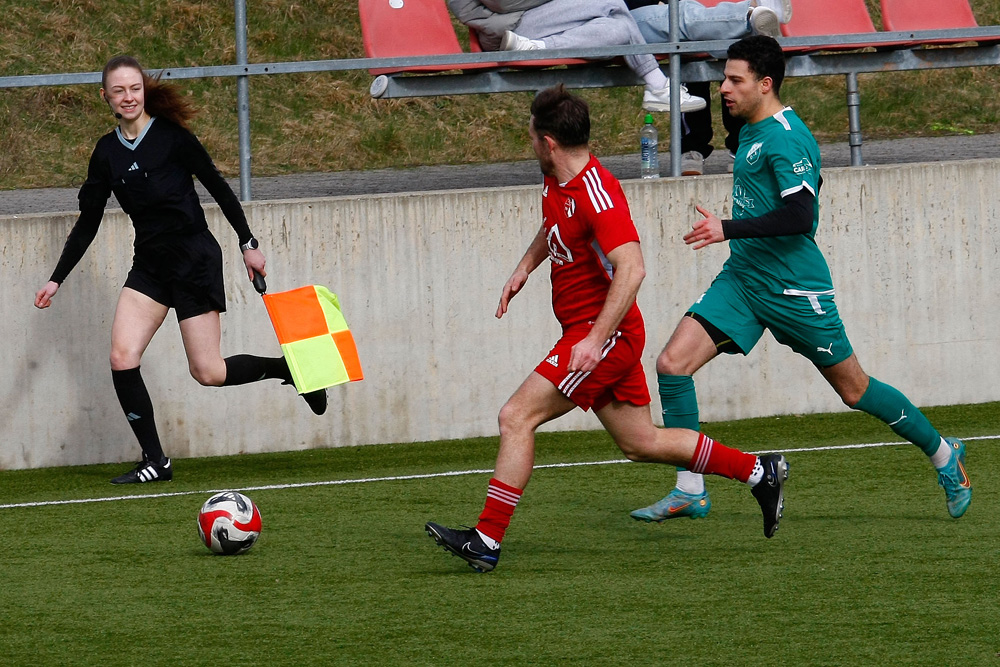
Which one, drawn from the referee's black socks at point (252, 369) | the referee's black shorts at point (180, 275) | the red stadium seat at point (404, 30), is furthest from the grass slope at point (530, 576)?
the red stadium seat at point (404, 30)

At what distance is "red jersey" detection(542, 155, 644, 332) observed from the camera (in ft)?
16.9

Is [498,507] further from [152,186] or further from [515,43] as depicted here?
[515,43]

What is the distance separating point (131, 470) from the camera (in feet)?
25.8

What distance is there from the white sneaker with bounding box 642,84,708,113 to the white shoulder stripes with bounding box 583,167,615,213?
4.04 m

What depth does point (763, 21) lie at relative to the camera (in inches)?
364

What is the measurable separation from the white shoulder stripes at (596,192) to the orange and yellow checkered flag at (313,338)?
2491mm

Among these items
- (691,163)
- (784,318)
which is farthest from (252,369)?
(691,163)

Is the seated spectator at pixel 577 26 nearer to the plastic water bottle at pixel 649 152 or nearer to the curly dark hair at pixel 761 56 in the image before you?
the plastic water bottle at pixel 649 152

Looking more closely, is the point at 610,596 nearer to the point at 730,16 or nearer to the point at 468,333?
the point at 468,333

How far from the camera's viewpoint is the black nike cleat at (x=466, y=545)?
5266mm

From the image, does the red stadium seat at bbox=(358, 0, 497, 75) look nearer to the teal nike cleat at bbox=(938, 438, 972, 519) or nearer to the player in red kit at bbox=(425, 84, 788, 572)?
the player in red kit at bbox=(425, 84, 788, 572)

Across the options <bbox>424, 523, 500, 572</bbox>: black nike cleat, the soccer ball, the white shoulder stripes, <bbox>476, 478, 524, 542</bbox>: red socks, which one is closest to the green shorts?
the white shoulder stripes

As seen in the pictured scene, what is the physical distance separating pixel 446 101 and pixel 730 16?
7078 mm

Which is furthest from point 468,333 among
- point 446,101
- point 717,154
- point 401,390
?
point 446,101
